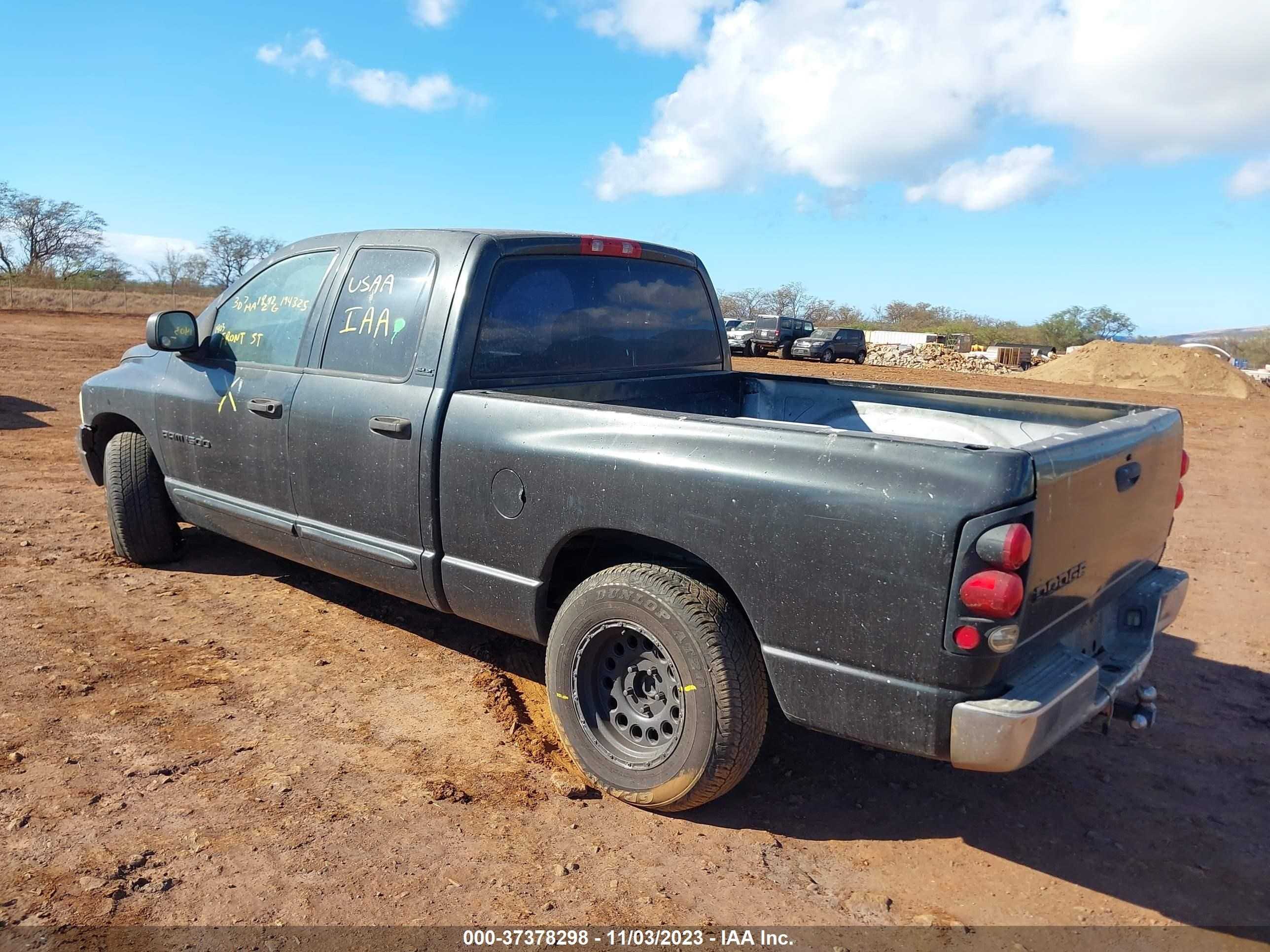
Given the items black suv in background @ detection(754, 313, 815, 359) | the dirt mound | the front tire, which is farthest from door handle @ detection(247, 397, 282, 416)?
black suv in background @ detection(754, 313, 815, 359)

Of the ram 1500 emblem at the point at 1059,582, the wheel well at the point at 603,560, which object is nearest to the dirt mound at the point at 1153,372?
the ram 1500 emblem at the point at 1059,582

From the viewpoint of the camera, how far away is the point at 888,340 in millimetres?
61688

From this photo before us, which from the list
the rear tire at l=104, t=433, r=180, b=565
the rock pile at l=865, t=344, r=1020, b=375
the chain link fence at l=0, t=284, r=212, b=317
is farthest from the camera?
the rock pile at l=865, t=344, r=1020, b=375

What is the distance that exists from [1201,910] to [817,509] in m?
1.71

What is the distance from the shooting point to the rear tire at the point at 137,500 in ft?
17.1

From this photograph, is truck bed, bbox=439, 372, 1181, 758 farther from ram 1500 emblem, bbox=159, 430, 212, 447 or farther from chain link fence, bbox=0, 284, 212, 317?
chain link fence, bbox=0, 284, 212, 317

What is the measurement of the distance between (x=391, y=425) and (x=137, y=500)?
236 cm

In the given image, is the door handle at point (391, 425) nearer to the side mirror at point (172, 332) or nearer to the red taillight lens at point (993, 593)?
the side mirror at point (172, 332)

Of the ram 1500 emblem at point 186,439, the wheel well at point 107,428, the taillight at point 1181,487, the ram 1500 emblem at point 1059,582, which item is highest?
the taillight at point 1181,487

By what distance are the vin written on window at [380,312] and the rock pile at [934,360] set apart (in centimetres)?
3417

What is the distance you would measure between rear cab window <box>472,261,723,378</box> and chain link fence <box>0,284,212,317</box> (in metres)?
31.6

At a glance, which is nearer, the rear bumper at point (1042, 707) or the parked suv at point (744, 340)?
the rear bumper at point (1042, 707)

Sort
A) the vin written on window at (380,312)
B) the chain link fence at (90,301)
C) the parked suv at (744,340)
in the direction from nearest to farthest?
1. the vin written on window at (380,312)
2. the chain link fence at (90,301)
3. the parked suv at (744,340)

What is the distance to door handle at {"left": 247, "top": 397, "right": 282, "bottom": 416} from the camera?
429cm
